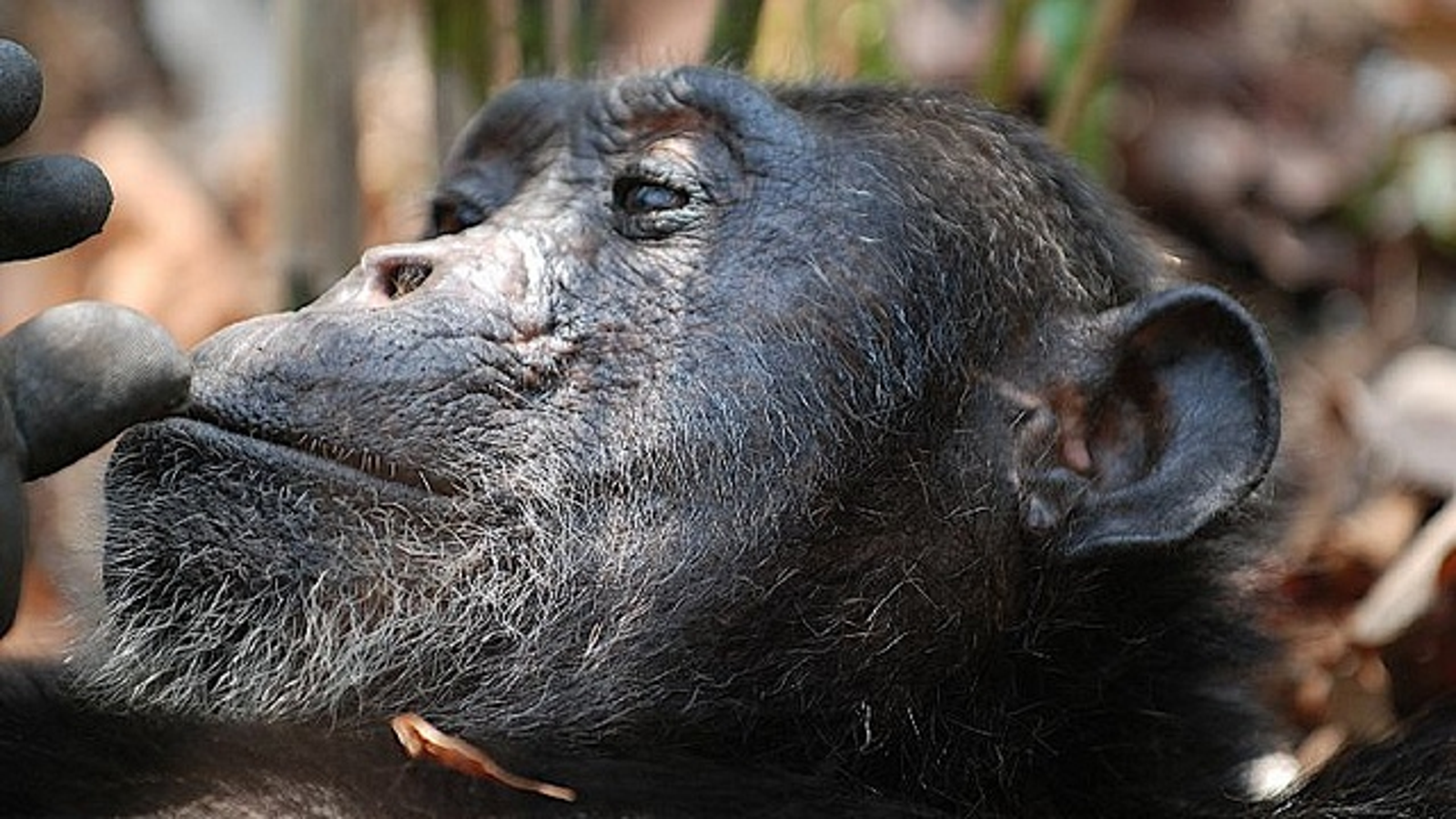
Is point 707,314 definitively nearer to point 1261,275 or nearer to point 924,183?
point 924,183

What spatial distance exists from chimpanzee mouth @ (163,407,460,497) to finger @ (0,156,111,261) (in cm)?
67

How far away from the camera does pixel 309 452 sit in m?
3.59

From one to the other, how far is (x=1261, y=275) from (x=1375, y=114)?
0.95 metres

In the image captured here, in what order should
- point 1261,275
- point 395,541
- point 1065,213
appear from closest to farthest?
1. point 395,541
2. point 1065,213
3. point 1261,275

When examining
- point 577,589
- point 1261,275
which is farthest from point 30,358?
point 1261,275

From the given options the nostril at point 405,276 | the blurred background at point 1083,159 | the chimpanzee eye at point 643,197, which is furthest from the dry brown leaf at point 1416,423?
the nostril at point 405,276

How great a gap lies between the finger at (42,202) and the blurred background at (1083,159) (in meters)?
1.01

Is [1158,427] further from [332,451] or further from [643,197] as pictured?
[332,451]

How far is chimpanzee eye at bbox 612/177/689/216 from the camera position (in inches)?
159

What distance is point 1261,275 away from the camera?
818cm

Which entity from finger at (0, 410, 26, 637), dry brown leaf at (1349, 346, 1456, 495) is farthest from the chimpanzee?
dry brown leaf at (1349, 346, 1456, 495)

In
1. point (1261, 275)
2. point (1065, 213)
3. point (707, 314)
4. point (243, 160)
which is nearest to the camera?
point (707, 314)

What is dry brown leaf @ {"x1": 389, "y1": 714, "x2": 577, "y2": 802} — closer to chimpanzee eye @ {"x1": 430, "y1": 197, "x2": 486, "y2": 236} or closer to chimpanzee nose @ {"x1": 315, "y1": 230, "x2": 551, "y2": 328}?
chimpanzee nose @ {"x1": 315, "y1": 230, "x2": 551, "y2": 328}

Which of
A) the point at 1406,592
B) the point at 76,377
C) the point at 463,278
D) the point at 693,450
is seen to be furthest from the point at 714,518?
the point at 1406,592
